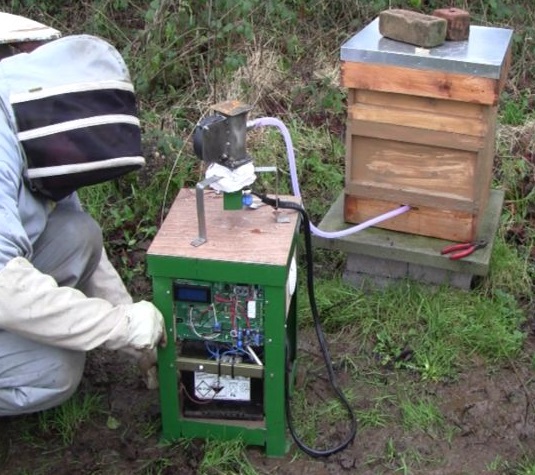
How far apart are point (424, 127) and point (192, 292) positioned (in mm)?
1114

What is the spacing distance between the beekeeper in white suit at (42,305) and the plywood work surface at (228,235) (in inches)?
8.3

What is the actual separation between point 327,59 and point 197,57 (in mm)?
793

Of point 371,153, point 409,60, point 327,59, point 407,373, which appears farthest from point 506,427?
point 327,59

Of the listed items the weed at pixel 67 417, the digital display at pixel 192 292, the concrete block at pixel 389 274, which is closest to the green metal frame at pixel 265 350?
the digital display at pixel 192 292

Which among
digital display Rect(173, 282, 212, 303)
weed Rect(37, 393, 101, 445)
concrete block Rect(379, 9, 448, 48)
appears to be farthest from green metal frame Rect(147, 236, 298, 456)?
concrete block Rect(379, 9, 448, 48)

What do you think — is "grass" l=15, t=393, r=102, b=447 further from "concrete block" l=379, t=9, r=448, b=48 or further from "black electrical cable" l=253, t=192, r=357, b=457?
"concrete block" l=379, t=9, r=448, b=48

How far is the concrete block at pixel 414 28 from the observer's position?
9.52ft

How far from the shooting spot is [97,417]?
2.87 m

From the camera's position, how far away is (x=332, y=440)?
2.76 meters

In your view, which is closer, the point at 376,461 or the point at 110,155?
the point at 110,155

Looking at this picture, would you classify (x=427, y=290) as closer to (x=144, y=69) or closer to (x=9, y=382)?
(x=9, y=382)

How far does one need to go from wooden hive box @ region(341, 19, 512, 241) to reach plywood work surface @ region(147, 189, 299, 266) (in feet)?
2.15

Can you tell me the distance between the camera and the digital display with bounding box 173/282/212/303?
2420mm

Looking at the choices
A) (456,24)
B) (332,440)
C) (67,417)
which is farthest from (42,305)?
(456,24)
